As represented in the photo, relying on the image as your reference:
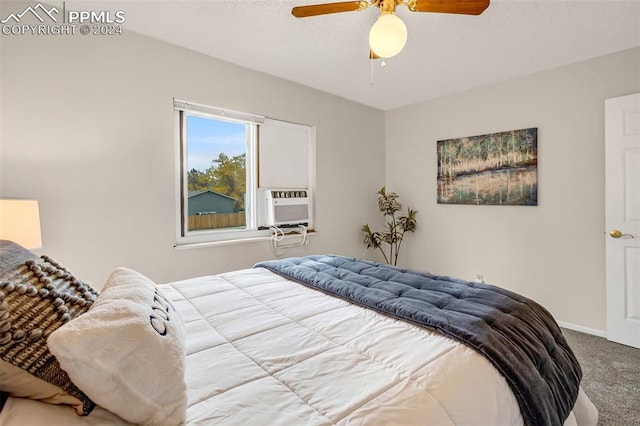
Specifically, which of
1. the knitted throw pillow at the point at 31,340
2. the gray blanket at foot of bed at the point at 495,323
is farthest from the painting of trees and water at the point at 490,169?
the knitted throw pillow at the point at 31,340

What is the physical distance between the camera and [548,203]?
9.86 ft

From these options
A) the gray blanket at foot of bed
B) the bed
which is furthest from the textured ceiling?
the bed

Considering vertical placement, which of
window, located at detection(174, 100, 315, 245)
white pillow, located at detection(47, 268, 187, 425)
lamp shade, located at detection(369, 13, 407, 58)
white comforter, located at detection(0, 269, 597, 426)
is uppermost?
lamp shade, located at detection(369, 13, 407, 58)

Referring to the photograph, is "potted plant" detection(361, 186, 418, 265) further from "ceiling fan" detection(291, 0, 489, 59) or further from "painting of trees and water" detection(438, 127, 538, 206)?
"ceiling fan" detection(291, 0, 489, 59)

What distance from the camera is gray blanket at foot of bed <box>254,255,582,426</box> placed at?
1.02 metres

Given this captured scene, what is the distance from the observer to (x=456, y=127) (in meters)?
3.62

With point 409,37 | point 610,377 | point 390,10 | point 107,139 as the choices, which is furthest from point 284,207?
point 610,377

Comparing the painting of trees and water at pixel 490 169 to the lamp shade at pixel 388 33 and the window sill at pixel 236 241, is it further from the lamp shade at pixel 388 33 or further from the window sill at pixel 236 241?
the lamp shade at pixel 388 33

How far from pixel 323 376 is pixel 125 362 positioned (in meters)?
0.52

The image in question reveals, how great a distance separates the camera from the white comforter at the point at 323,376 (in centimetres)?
75

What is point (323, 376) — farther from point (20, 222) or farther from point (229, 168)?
point (229, 168)

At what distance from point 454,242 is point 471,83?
1809 millimetres

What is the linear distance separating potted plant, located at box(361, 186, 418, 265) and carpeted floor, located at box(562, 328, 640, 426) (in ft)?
6.37

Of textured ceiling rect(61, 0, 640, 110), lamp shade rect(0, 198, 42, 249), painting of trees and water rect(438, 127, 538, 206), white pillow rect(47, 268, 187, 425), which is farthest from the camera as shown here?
painting of trees and water rect(438, 127, 538, 206)
